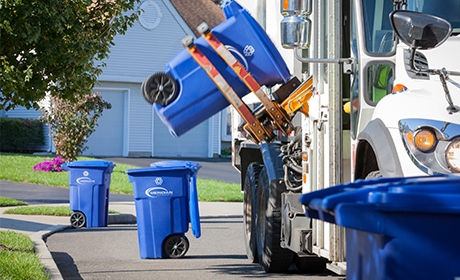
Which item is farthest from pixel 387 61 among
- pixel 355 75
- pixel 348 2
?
pixel 348 2

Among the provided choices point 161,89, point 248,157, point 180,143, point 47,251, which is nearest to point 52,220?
point 47,251

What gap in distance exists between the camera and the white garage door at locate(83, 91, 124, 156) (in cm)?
2742

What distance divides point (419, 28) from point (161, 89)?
334 centimetres

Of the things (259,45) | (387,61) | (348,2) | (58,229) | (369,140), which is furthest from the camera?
(58,229)

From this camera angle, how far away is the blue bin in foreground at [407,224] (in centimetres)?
159

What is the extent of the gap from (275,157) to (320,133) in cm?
116

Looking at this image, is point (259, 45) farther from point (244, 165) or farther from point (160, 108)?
point (244, 165)

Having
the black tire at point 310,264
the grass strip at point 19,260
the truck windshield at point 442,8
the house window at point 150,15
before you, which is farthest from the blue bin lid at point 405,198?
the house window at point 150,15

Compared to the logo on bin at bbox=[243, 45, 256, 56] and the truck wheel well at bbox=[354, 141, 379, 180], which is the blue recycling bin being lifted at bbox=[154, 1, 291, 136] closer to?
the logo on bin at bbox=[243, 45, 256, 56]

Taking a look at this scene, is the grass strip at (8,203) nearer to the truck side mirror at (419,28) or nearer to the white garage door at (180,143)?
the truck side mirror at (419,28)

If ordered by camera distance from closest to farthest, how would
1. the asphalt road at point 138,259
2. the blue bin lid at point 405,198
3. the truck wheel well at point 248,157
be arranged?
the blue bin lid at point 405,198
the asphalt road at point 138,259
the truck wheel well at point 248,157

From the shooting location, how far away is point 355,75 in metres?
4.48

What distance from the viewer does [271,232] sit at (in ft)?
20.0

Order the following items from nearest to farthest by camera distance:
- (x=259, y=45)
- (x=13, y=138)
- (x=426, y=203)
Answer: (x=426, y=203) < (x=259, y=45) < (x=13, y=138)
